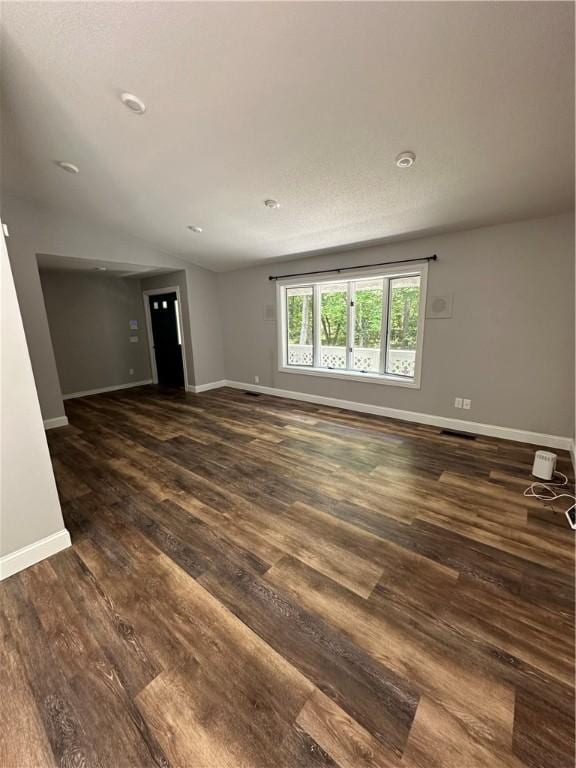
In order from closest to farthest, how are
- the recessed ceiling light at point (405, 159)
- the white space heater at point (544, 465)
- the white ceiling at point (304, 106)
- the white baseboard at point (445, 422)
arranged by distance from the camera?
1. the white ceiling at point (304, 106)
2. the recessed ceiling light at point (405, 159)
3. the white space heater at point (544, 465)
4. the white baseboard at point (445, 422)

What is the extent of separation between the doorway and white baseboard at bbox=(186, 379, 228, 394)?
0.82 feet

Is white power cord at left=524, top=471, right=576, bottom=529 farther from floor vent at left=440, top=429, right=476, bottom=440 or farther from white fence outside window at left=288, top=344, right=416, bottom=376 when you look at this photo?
white fence outside window at left=288, top=344, right=416, bottom=376

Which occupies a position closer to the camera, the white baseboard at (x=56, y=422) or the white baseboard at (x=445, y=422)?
the white baseboard at (x=445, y=422)

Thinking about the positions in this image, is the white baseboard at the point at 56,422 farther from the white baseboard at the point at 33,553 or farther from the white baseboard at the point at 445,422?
the white baseboard at the point at 445,422

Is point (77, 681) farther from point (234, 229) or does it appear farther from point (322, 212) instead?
point (234, 229)

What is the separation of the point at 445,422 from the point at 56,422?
207 inches

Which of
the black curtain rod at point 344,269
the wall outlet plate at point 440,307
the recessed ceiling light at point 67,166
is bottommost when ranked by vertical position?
the wall outlet plate at point 440,307

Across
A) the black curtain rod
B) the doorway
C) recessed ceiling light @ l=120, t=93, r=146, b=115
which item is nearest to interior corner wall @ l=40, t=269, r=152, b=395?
the doorway

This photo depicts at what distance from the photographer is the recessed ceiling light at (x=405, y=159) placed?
2277 millimetres

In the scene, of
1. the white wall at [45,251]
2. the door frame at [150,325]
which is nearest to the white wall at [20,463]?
the white wall at [45,251]

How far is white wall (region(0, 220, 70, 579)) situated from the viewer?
165cm

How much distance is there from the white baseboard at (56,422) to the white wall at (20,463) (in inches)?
112

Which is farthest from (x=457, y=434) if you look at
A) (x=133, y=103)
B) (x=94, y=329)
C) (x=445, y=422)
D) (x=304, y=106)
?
(x=94, y=329)

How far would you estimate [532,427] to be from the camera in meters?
3.28
